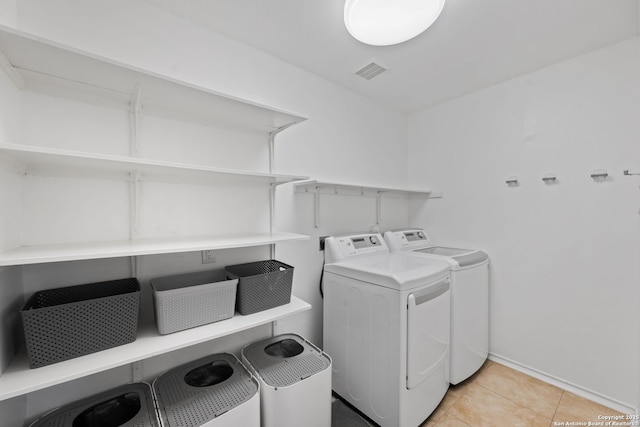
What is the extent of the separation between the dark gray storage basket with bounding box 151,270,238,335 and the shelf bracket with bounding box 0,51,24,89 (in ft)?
3.33

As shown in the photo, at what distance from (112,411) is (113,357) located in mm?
430

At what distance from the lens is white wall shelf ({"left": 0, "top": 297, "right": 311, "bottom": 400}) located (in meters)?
0.86

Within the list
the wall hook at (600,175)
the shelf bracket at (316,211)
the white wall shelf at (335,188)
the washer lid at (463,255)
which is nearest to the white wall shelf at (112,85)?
the white wall shelf at (335,188)

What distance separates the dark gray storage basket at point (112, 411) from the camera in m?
1.09

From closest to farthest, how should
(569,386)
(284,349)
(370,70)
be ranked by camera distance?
(284,349) < (569,386) < (370,70)

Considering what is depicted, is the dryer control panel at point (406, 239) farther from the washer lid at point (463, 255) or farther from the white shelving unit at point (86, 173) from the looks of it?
the white shelving unit at point (86, 173)

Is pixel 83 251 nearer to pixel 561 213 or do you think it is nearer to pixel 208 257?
pixel 208 257

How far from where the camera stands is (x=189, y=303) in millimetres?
1247

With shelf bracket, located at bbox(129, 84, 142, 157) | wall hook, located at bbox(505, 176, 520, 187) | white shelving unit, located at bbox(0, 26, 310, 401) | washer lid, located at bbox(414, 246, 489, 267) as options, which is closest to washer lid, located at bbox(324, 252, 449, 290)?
washer lid, located at bbox(414, 246, 489, 267)

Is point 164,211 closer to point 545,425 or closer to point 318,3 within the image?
point 318,3

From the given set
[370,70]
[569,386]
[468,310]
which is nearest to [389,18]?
[370,70]

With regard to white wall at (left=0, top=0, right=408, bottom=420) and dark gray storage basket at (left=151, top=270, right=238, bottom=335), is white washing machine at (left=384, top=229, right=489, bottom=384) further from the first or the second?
dark gray storage basket at (left=151, top=270, right=238, bottom=335)

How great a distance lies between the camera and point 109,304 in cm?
106

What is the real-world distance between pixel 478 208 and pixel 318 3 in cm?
210
